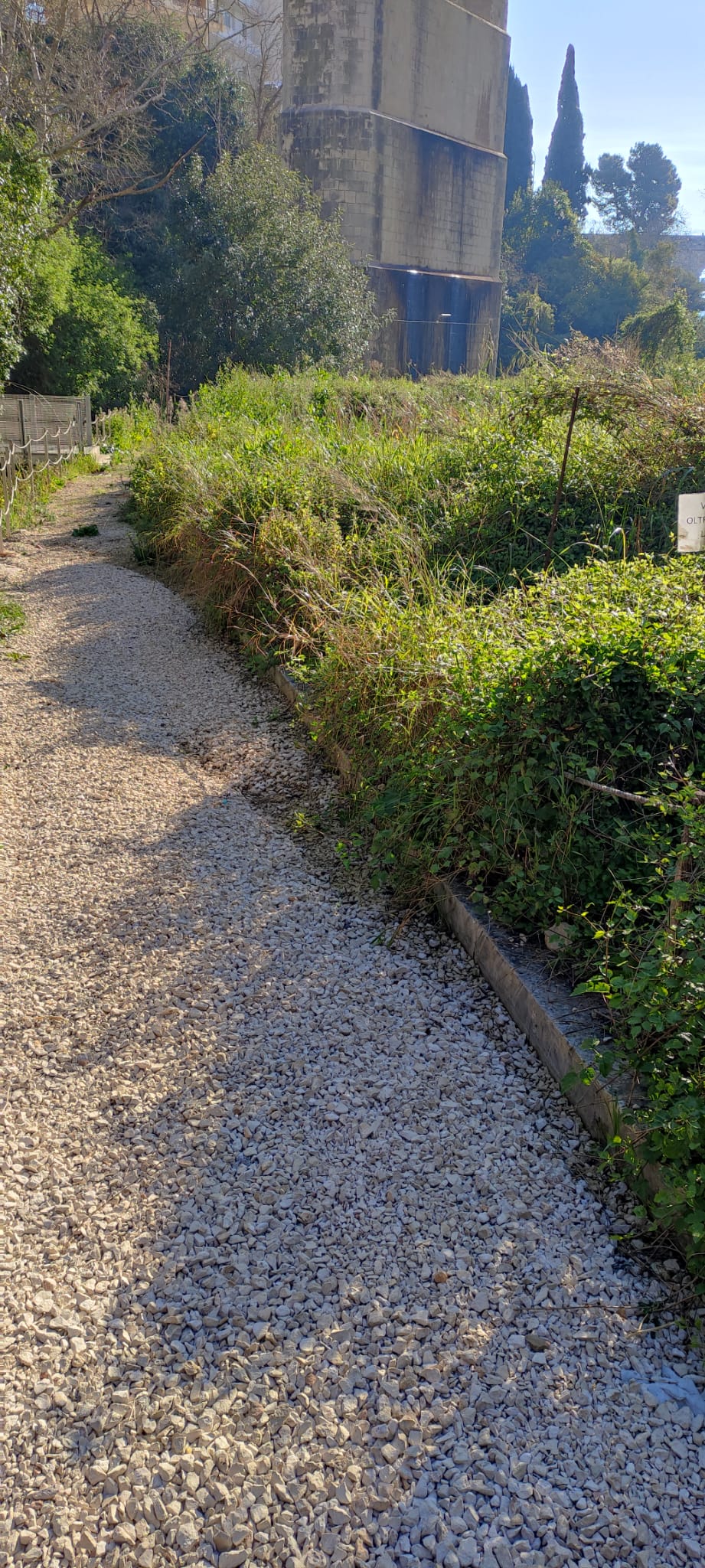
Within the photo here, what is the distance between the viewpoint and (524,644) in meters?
3.41

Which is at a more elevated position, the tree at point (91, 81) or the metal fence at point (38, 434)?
the tree at point (91, 81)

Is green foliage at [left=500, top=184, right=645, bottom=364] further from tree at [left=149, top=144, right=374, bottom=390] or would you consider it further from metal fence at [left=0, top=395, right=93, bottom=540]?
metal fence at [left=0, top=395, right=93, bottom=540]

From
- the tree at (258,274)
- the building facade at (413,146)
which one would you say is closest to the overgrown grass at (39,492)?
the tree at (258,274)

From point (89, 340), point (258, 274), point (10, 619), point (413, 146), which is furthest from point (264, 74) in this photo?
point (10, 619)

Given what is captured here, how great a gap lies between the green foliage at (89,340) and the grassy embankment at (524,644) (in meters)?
10.5

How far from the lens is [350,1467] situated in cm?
165

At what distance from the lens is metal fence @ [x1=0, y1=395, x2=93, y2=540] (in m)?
11.9

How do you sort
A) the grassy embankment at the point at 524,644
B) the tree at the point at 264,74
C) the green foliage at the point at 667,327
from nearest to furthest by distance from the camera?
1. the grassy embankment at the point at 524,644
2. the green foliage at the point at 667,327
3. the tree at the point at 264,74

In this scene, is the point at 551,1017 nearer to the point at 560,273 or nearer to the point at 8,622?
the point at 8,622

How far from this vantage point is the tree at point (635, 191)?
54.8 meters

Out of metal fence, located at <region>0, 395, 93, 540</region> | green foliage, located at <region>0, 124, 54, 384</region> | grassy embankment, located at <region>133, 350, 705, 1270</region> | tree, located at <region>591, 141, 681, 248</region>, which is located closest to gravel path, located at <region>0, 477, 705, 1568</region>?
grassy embankment, located at <region>133, 350, 705, 1270</region>

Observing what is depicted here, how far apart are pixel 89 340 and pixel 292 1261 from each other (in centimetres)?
1825

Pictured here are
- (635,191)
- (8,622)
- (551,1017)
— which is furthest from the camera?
(635,191)

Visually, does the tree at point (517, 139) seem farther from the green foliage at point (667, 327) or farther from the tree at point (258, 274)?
the tree at point (258, 274)
